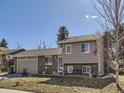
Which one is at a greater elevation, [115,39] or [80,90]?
[115,39]

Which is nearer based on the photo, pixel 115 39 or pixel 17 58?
pixel 115 39

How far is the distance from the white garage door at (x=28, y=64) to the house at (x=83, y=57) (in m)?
9.52

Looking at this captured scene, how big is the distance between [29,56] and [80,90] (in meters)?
28.1

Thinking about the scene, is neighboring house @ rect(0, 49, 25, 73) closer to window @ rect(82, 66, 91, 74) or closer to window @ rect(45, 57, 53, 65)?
window @ rect(45, 57, 53, 65)

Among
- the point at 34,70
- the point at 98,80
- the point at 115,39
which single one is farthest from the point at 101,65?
the point at 115,39

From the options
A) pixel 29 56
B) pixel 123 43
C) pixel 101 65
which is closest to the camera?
pixel 123 43

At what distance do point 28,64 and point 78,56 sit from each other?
14.8 metres

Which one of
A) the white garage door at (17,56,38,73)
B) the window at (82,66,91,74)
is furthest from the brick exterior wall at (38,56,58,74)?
the window at (82,66,91,74)

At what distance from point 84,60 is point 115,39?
812 inches

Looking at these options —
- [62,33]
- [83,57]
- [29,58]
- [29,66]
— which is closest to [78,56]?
[83,57]

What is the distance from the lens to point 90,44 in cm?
3922

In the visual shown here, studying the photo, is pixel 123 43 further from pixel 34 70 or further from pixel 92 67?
pixel 34 70

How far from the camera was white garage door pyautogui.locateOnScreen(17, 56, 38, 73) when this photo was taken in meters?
51.0

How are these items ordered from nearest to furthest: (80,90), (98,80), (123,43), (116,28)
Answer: (116,28), (123,43), (80,90), (98,80)
